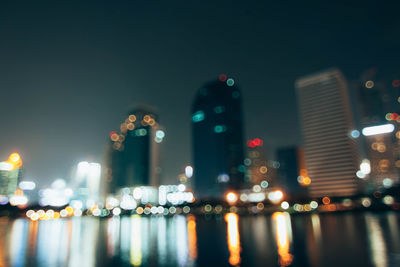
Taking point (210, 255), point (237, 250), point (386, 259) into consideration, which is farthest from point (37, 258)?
point (386, 259)

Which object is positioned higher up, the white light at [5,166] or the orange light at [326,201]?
the white light at [5,166]

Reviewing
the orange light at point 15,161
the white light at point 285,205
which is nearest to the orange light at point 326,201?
the white light at point 285,205

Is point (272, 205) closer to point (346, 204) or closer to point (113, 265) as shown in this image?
point (346, 204)

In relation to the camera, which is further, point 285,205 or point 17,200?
point 17,200

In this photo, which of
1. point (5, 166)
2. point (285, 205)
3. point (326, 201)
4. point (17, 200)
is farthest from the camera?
point (17, 200)

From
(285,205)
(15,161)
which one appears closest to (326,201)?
(285,205)

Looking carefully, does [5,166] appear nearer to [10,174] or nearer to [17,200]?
[10,174]

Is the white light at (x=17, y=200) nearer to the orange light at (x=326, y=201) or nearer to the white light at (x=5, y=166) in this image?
the white light at (x=5, y=166)

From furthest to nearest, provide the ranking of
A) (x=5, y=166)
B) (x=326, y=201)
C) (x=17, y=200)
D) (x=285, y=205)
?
(x=17, y=200)
(x=285, y=205)
(x=326, y=201)
(x=5, y=166)

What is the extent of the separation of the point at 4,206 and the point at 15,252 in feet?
493

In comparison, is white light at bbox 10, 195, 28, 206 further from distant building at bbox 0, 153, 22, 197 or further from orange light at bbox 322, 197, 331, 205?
orange light at bbox 322, 197, 331, 205

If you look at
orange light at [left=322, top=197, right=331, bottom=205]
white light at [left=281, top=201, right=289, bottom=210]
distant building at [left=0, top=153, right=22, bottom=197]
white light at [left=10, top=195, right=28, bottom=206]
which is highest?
distant building at [left=0, top=153, right=22, bottom=197]

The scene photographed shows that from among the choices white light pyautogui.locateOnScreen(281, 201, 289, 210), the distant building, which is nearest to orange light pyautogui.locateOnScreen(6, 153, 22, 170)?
the distant building

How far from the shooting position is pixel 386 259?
21.2 m
